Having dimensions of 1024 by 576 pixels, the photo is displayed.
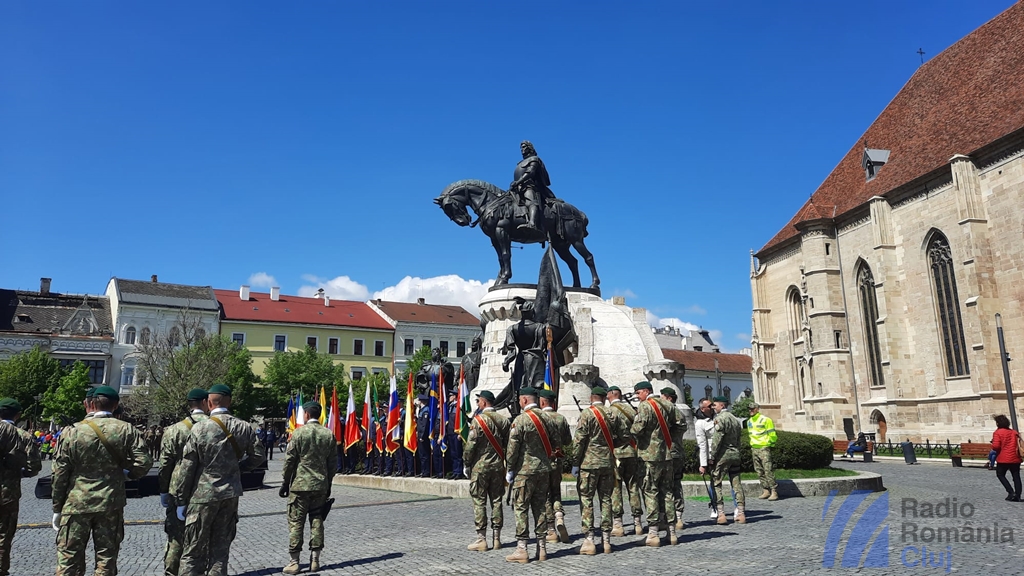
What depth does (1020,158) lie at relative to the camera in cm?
2858

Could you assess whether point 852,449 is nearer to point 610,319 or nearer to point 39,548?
point 610,319

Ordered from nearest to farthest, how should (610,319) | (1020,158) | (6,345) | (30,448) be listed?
(30,448)
(610,319)
(1020,158)
(6,345)

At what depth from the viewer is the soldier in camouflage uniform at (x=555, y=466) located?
7.76 metres

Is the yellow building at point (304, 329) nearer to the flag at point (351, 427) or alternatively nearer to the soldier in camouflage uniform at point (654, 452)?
the flag at point (351, 427)

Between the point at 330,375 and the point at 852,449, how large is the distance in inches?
1362

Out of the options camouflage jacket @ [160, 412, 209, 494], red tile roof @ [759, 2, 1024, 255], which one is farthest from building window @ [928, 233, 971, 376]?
camouflage jacket @ [160, 412, 209, 494]

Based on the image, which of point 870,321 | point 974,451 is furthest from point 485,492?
point 870,321

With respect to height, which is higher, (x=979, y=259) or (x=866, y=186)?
(x=866, y=186)

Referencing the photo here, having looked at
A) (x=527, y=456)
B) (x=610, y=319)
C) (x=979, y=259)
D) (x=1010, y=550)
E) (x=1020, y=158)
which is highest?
(x=1020, y=158)

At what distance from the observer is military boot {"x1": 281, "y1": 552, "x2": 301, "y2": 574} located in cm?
677

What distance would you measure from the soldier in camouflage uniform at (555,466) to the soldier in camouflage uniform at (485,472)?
21.7 inches

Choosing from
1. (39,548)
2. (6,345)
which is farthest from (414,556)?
(6,345)

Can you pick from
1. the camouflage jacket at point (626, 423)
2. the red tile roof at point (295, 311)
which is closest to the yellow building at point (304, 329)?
the red tile roof at point (295, 311)

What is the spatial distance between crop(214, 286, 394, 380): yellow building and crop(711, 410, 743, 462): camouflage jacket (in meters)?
50.9
